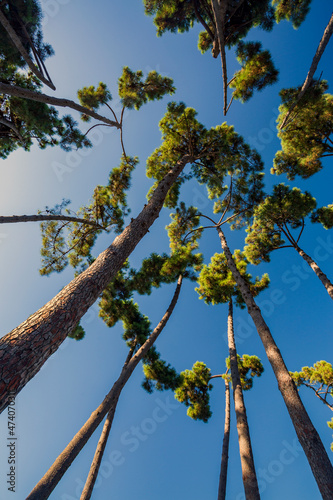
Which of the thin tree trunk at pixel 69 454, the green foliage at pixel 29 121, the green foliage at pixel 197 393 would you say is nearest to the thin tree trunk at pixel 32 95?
the green foliage at pixel 29 121

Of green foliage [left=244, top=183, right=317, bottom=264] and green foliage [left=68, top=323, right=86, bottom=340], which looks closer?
green foliage [left=68, top=323, right=86, bottom=340]

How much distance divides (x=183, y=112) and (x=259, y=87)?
4.02 metres

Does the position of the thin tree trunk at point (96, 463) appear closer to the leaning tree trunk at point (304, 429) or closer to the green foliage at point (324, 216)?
the leaning tree trunk at point (304, 429)

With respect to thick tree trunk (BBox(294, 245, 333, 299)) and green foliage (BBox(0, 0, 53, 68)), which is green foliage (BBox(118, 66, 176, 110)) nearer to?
green foliage (BBox(0, 0, 53, 68))

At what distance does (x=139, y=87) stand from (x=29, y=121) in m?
5.01

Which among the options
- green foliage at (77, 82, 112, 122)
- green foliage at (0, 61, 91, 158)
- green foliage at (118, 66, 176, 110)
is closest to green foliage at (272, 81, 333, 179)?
green foliage at (118, 66, 176, 110)

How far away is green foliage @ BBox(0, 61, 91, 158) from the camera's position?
25.9 ft

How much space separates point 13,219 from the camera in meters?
6.97

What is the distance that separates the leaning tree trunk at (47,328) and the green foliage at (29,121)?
714cm

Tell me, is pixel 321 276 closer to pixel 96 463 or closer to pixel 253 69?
pixel 253 69

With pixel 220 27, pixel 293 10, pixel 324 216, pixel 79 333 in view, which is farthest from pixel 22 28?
pixel 324 216

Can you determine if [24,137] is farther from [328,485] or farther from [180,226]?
[328,485]

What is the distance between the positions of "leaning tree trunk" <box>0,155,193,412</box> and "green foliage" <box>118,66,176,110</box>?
803cm

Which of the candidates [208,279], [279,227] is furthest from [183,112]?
[208,279]
